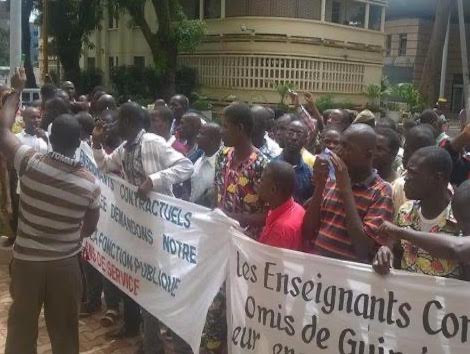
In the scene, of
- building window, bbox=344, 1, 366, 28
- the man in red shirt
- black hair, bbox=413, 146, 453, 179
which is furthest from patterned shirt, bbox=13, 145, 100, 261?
building window, bbox=344, 1, 366, 28

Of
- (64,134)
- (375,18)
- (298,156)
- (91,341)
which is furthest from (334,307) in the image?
(375,18)

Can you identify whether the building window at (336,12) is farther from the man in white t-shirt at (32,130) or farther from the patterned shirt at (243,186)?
the patterned shirt at (243,186)

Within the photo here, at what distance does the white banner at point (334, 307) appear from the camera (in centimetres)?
253

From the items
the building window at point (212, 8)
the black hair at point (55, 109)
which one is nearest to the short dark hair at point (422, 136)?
the black hair at point (55, 109)

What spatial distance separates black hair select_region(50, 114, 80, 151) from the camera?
3.42 m

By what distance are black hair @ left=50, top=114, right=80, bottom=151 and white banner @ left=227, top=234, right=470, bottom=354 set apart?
1.14 m

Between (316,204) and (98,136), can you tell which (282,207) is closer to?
(316,204)

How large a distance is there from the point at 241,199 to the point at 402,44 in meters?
34.1

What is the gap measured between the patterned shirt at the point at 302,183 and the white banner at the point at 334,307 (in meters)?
0.74

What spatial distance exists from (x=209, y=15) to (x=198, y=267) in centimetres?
2168

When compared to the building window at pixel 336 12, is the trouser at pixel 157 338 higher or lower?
lower

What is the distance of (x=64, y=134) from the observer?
342 cm

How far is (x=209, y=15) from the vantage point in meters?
24.0

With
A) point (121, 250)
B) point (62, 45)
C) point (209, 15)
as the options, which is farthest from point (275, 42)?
point (121, 250)
